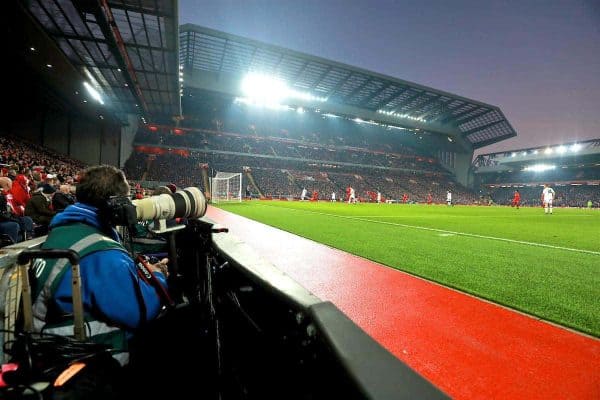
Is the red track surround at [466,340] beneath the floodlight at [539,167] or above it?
beneath

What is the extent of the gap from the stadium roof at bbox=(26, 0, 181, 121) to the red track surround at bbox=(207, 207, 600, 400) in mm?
13472

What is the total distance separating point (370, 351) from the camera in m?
0.68

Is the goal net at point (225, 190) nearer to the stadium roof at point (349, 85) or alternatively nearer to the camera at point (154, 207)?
the stadium roof at point (349, 85)

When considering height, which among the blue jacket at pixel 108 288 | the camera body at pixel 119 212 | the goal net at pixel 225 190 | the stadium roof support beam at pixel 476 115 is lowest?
the blue jacket at pixel 108 288

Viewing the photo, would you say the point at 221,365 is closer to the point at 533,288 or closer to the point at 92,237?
the point at 92,237

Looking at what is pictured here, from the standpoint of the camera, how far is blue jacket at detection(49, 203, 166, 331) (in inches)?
50.7

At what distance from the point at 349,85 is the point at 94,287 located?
4135cm

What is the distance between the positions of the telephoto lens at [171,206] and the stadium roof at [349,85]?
2946 centimetres

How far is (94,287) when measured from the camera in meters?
1.31

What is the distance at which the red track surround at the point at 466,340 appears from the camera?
1.54 meters

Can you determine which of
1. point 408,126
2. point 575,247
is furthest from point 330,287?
point 408,126

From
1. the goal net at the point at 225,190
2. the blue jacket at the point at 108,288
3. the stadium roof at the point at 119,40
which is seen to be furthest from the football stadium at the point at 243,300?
the goal net at the point at 225,190

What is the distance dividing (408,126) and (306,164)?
1874 centimetres

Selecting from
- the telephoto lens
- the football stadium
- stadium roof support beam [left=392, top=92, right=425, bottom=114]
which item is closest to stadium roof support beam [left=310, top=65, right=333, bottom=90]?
stadium roof support beam [left=392, top=92, right=425, bottom=114]
